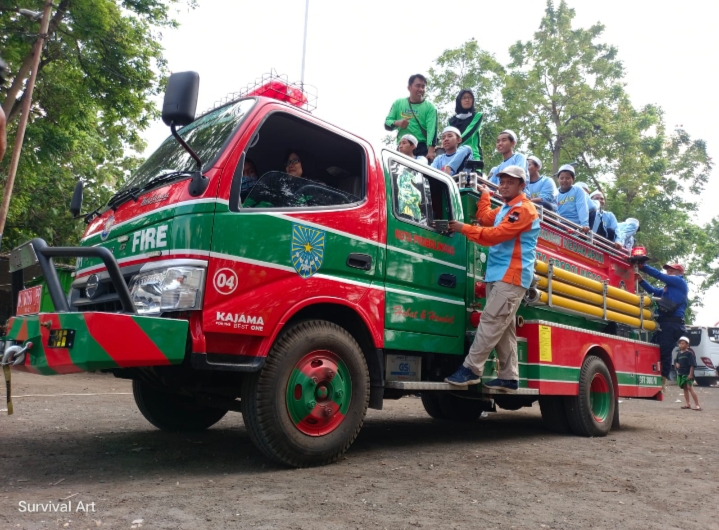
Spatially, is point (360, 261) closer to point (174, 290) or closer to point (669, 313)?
point (174, 290)

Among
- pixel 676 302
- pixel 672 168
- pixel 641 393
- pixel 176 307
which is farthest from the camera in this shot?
pixel 672 168

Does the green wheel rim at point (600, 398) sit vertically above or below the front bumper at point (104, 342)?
below

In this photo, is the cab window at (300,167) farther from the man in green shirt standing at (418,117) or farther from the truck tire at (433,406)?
the truck tire at (433,406)

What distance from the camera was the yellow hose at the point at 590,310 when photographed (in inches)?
245

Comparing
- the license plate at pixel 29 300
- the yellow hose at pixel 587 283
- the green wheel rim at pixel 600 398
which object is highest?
the yellow hose at pixel 587 283

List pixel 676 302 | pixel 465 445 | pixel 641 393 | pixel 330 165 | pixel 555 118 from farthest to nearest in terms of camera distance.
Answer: pixel 555 118
pixel 676 302
pixel 641 393
pixel 465 445
pixel 330 165

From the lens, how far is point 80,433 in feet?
17.9

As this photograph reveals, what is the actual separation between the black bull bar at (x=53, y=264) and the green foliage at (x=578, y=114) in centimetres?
2261

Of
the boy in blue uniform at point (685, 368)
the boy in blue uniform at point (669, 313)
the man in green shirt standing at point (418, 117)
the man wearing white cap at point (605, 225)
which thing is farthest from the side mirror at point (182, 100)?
the boy in blue uniform at point (685, 368)

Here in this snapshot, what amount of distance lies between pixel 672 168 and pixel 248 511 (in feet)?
98.2

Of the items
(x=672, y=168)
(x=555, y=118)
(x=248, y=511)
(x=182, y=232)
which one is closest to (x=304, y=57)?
(x=555, y=118)

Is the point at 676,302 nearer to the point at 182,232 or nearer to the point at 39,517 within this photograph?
the point at 182,232

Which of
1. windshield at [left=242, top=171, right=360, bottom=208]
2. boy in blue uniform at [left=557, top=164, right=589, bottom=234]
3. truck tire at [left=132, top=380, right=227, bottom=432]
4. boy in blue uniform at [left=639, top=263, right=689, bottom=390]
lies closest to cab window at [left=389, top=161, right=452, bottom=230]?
windshield at [left=242, top=171, right=360, bottom=208]

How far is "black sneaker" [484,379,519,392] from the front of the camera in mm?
5477
